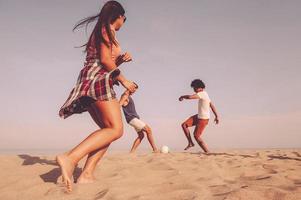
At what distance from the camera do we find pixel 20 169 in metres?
3.74

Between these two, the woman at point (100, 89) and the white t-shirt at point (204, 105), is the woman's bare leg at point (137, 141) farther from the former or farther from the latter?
the woman at point (100, 89)

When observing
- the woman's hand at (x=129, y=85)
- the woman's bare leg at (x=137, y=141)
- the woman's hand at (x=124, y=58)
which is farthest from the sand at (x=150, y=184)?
the woman's bare leg at (x=137, y=141)

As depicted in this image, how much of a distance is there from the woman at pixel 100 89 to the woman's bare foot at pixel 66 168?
1 cm

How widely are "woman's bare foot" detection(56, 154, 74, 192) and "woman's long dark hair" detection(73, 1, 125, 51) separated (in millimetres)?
1161

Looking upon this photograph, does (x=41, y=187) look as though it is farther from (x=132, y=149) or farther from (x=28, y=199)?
(x=132, y=149)

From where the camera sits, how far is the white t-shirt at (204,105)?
7469mm

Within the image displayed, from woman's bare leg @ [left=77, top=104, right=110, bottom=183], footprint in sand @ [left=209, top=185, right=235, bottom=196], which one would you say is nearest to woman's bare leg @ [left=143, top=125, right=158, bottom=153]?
woman's bare leg @ [left=77, top=104, right=110, bottom=183]

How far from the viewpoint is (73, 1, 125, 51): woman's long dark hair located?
3006 mm

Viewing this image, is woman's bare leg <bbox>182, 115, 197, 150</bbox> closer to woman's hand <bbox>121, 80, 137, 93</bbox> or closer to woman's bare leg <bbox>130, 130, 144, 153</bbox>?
woman's bare leg <bbox>130, 130, 144, 153</bbox>

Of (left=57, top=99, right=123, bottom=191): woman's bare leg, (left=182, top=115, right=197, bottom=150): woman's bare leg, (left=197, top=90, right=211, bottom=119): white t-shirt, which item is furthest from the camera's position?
(left=182, top=115, right=197, bottom=150): woman's bare leg

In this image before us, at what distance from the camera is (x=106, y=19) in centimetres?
307

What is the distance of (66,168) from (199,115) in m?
5.35

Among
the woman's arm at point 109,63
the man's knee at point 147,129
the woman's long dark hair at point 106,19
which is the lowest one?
the man's knee at point 147,129

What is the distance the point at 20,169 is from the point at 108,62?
1.94m
